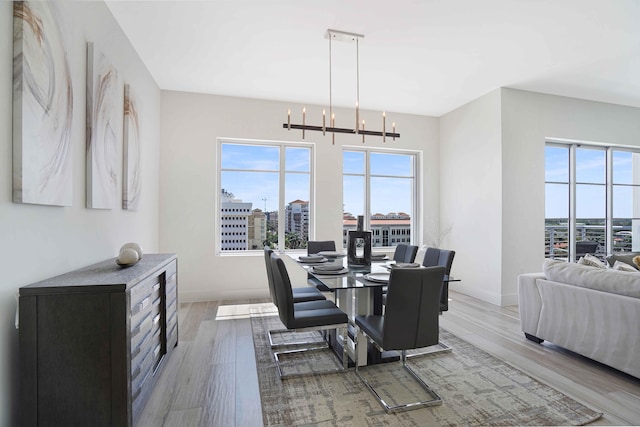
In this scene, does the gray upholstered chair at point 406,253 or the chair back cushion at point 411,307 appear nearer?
the chair back cushion at point 411,307

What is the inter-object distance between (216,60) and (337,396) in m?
3.64

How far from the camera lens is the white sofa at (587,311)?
Answer: 2.40m

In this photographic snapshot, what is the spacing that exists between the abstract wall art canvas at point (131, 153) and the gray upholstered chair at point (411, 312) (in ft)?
8.70

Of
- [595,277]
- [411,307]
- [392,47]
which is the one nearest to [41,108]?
[411,307]

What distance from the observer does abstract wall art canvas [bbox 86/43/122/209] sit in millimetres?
2363

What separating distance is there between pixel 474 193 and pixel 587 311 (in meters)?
2.62

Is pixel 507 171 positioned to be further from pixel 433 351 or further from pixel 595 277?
pixel 433 351

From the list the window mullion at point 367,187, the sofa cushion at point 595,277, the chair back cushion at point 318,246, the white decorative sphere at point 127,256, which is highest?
the window mullion at point 367,187

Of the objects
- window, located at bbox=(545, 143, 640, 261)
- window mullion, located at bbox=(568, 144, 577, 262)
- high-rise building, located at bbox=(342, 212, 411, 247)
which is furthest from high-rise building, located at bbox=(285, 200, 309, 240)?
window mullion, located at bbox=(568, 144, 577, 262)

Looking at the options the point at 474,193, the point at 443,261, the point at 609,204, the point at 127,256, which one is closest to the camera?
the point at 127,256

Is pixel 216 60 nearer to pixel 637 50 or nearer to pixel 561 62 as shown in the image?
pixel 561 62

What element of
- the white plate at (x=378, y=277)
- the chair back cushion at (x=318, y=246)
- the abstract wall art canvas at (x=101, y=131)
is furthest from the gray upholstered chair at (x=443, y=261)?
the abstract wall art canvas at (x=101, y=131)

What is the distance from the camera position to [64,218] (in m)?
2.05

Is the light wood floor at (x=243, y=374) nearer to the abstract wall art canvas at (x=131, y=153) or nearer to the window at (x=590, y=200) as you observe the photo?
the abstract wall art canvas at (x=131, y=153)
